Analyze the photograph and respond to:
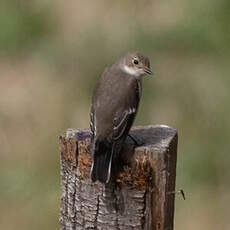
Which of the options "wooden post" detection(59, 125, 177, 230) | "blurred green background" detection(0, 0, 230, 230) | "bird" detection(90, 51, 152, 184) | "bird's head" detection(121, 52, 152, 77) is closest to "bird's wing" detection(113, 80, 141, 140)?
"bird" detection(90, 51, 152, 184)

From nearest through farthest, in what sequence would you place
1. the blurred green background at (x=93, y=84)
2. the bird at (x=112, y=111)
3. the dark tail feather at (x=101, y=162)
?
the dark tail feather at (x=101, y=162) → the bird at (x=112, y=111) → the blurred green background at (x=93, y=84)

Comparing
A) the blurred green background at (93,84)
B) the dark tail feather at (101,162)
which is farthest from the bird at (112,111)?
the blurred green background at (93,84)

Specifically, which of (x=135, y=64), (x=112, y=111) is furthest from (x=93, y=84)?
(x=112, y=111)

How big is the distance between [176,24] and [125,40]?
35.7 inches

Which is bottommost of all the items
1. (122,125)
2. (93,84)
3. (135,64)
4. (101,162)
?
(101,162)

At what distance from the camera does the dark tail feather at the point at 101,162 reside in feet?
15.4

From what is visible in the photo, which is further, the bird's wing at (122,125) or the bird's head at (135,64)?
the bird's head at (135,64)

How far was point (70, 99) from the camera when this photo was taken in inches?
352

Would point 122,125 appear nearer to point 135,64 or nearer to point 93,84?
point 135,64

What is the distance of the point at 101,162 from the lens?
4965mm

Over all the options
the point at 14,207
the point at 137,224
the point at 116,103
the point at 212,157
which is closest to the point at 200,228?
the point at 212,157

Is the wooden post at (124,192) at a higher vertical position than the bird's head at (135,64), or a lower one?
→ lower

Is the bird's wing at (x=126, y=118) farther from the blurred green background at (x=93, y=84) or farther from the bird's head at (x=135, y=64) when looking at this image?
the blurred green background at (x=93, y=84)

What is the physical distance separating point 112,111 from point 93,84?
333 centimetres
